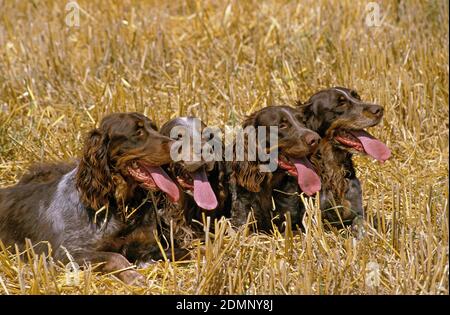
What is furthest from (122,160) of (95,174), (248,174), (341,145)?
(341,145)

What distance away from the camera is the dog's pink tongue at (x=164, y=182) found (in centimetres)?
523

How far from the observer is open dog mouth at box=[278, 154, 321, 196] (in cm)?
571

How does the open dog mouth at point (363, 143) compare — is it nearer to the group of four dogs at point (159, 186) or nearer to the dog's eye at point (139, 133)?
the group of four dogs at point (159, 186)

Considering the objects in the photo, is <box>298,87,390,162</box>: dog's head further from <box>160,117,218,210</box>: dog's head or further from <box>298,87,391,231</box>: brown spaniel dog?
<box>160,117,218,210</box>: dog's head

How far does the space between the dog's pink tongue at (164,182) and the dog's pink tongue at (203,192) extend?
8.2 inches

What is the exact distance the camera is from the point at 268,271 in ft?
15.6

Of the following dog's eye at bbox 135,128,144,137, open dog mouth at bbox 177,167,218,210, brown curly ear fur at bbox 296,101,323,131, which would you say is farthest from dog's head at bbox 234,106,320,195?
dog's eye at bbox 135,128,144,137

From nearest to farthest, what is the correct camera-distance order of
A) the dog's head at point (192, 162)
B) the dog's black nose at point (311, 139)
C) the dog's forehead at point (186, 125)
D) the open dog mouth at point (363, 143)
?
the dog's head at point (192, 162) → the dog's black nose at point (311, 139) → the dog's forehead at point (186, 125) → the open dog mouth at point (363, 143)

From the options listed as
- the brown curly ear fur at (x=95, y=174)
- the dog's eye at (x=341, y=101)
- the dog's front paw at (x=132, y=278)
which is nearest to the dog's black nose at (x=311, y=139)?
the dog's eye at (x=341, y=101)

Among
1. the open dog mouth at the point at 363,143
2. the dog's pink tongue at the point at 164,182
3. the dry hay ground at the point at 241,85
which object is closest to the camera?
the dry hay ground at the point at 241,85

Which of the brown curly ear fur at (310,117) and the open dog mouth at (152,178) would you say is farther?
the brown curly ear fur at (310,117)

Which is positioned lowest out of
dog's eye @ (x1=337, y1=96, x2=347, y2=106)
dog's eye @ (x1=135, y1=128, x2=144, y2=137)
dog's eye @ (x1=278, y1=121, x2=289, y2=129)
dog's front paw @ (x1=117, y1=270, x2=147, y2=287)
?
dog's front paw @ (x1=117, y1=270, x2=147, y2=287)

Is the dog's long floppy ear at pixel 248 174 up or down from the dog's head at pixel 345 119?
down
